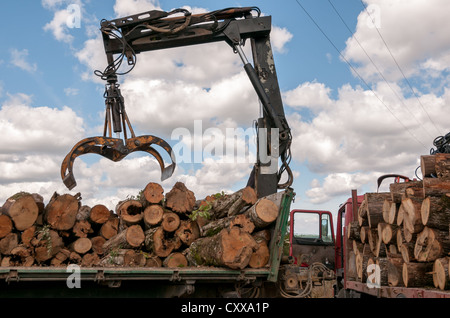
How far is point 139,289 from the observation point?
533cm

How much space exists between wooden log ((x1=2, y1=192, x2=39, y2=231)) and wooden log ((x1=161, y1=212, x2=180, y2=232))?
179cm

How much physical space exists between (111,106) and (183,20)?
6.10 ft

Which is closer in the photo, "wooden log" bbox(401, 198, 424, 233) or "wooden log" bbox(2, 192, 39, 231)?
"wooden log" bbox(401, 198, 424, 233)

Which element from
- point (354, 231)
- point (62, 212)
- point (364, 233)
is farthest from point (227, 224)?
point (354, 231)

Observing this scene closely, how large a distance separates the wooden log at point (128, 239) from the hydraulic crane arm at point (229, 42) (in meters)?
1.25

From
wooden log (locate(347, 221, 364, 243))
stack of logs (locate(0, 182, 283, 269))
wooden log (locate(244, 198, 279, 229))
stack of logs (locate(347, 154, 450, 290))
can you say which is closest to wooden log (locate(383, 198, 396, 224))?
stack of logs (locate(347, 154, 450, 290))

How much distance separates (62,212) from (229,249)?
8.73 feet

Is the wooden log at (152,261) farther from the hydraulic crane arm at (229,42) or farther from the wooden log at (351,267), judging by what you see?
the wooden log at (351,267)

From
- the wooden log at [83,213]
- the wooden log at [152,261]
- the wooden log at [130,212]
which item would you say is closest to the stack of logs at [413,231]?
the wooden log at [152,261]

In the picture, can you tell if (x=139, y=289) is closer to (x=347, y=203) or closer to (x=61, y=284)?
(x=61, y=284)

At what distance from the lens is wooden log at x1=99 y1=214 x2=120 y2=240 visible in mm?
6906

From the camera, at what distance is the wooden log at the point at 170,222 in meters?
6.38

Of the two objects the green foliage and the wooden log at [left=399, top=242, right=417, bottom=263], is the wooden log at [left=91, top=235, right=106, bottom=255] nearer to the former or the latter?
the green foliage
